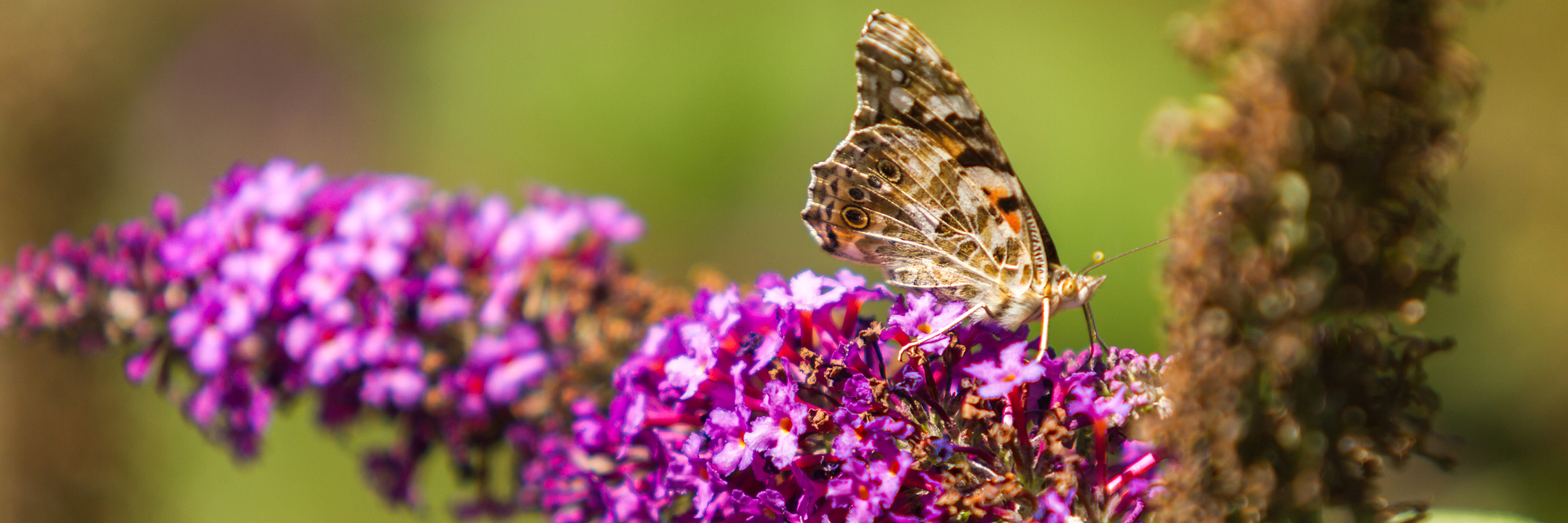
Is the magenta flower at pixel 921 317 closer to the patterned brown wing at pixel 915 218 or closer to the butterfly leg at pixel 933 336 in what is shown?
the butterfly leg at pixel 933 336

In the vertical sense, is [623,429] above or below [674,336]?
below

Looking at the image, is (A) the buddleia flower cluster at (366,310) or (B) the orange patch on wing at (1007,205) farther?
(A) the buddleia flower cluster at (366,310)

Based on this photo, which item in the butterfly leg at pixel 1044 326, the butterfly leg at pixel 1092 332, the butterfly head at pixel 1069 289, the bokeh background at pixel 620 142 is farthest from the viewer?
the bokeh background at pixel 620 142

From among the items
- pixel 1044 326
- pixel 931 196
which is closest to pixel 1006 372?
pixel 1044 326

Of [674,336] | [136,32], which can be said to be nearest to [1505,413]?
[674,336]

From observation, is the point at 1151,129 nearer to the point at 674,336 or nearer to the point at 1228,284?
the point at 1228,284

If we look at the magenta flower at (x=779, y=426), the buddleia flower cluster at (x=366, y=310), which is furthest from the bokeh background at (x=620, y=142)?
the magenta flower at (x=779, y=426)

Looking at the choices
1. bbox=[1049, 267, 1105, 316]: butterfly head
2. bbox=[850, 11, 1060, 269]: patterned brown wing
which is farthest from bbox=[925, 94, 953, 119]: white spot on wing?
bbox=[1049, 267, 1105, 316]: butterfly head
